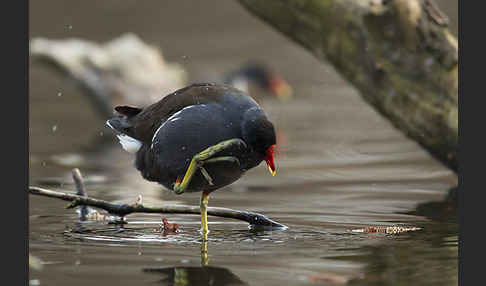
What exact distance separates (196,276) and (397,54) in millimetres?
3817

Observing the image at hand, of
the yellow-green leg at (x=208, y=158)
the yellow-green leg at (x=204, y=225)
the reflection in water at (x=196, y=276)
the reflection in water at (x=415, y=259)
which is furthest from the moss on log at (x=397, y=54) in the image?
the reflection in water at (x=196, y=276)

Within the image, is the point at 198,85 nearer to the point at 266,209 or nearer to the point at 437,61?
the point at 266,209

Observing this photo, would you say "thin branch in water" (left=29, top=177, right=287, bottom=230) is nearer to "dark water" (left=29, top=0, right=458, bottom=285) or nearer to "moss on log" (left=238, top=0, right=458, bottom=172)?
"dark water" (left=29, top=0, right=458, bottom=285)

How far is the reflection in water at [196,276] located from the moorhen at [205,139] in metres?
0.91

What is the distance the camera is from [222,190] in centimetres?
839

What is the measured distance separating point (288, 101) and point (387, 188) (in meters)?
8.52

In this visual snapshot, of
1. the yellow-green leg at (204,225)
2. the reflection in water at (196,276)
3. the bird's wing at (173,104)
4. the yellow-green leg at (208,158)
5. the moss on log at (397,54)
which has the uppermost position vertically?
the moss on log at (397,54)

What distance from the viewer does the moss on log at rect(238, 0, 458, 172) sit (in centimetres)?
804

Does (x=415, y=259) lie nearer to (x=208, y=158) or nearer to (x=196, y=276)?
(x=196, y=276)

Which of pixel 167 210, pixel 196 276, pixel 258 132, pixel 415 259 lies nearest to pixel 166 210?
pixel 167 210

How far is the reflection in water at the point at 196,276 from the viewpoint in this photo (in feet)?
15.9

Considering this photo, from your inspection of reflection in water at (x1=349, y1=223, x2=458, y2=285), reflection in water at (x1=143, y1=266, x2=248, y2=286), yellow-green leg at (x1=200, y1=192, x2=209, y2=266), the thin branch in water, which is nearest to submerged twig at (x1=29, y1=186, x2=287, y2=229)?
the thin branch in water

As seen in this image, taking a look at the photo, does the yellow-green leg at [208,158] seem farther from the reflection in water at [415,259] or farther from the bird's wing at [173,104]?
the reflection in water at [415,259]

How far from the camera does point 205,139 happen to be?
5.96m
